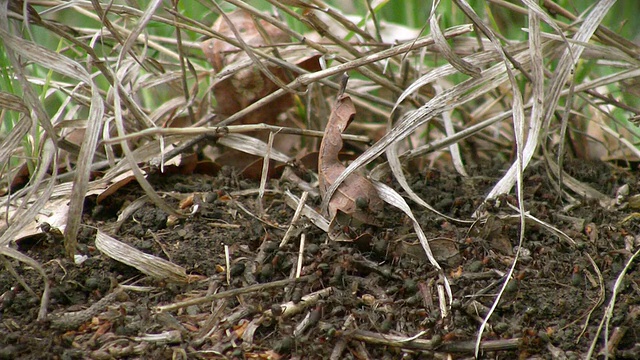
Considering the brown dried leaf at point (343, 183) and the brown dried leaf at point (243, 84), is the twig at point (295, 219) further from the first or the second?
the brown dried leaf at point (243, 84)

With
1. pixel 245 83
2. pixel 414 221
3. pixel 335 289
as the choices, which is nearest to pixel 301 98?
pixel 245 83

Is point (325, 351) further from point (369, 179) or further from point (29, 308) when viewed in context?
point (29, 308)

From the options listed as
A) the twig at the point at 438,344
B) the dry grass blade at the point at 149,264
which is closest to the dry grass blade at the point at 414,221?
the twig at the point at 438,344

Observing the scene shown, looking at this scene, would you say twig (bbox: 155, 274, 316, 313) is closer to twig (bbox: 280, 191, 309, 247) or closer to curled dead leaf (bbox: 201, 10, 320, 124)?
twig (bbox: 280, 191, 309, 247)

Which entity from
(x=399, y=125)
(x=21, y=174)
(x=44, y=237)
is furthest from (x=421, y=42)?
(x=21, y=174)

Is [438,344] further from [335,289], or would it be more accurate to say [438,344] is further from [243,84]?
[243,84]

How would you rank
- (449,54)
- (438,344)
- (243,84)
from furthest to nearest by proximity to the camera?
1. (243,84)
2. (449,54)
3. (438,344)

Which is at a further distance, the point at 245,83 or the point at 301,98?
the point at 301,98
